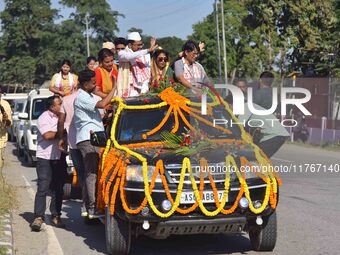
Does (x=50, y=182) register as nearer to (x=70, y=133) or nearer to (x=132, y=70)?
(x=70, y=133)

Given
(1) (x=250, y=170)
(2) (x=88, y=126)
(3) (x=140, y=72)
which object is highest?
(3) (x=140, y=72)

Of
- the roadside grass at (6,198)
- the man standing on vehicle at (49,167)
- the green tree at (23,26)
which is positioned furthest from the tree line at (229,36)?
the man standing on vehicle at (49,167)

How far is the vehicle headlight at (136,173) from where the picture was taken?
7.14 m

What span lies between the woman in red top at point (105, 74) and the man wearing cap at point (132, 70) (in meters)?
0.30

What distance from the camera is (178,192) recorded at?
→ 702cm

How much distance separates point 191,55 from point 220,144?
9.55 ft

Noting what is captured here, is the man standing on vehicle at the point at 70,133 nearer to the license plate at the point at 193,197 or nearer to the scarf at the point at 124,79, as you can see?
the scarf at the point at 124,79

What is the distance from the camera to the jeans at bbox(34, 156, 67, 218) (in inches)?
376

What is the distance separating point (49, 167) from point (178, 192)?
10.5 feet

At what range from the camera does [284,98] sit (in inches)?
433

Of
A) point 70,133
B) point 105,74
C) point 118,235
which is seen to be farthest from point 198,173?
point 105,74

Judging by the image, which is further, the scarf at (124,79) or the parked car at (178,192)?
the scarf at (124,79)

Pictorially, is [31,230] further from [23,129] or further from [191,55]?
[23,129]

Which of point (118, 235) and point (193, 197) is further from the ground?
point (193, 197)
